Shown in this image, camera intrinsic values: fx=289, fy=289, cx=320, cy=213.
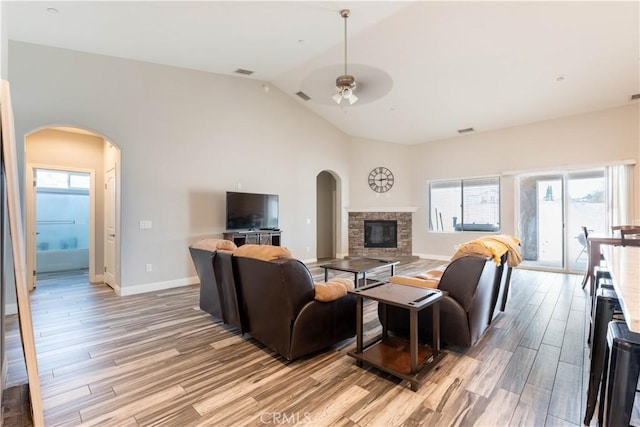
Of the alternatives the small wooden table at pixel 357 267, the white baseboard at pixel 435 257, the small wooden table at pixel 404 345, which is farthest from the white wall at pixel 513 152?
the small wooden table at pixel 404 345

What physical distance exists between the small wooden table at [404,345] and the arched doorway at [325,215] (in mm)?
5914

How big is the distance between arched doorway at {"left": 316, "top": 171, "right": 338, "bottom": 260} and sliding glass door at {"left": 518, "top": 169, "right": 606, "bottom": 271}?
185 inches

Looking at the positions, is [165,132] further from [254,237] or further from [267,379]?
[267,379]

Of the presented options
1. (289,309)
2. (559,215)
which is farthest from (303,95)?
(559,215)

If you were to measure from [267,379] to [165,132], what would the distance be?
4289 millimetres

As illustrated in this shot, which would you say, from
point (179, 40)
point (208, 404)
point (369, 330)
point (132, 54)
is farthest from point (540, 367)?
point (132, 54)

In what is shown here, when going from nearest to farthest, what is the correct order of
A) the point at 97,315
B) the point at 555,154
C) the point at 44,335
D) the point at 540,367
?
the point at 540,367, the point at 44,335, the point at 97,315, the point at 555,154

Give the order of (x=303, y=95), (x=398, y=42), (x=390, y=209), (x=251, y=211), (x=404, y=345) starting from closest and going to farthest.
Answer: (x=404, y=345) → (x=398, y=42) → (x=251, y=211) → (x=303, y=95) → (x=390, y=209)

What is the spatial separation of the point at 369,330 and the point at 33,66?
17.6 ft

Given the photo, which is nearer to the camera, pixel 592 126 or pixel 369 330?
pixel 369 330

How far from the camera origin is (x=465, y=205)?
7.54 m

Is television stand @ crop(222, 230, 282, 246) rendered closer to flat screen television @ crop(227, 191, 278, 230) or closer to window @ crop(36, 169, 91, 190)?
flat screen television @ crop(227, 191, 278, 230)

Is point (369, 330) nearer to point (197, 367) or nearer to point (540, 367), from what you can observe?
point (540, 367)

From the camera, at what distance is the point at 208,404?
1895mm
